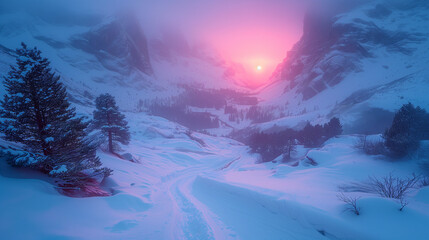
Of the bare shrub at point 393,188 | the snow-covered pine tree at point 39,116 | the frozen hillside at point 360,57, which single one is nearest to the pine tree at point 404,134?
the bare shrub at point 393,188

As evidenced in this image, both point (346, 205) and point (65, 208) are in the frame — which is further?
point (346, 205)

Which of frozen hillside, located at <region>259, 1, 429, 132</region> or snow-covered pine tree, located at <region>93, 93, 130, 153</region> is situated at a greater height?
frozen hillside, located at <region>259, 1, 429, 132</region>

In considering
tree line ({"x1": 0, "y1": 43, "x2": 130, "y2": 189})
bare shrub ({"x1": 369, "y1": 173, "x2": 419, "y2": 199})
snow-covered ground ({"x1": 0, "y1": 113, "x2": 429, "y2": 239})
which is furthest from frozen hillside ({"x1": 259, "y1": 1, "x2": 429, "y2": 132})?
tree line ({"x1": 0, "y1": 43, "x2": 130, "y2": 189})

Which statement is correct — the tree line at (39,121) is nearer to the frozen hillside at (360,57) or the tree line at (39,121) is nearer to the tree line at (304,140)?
the tree line at (304,140)

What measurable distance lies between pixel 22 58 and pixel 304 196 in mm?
17814

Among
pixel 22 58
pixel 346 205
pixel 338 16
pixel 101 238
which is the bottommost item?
pixel 101 238

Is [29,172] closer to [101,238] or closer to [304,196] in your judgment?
[101,238]

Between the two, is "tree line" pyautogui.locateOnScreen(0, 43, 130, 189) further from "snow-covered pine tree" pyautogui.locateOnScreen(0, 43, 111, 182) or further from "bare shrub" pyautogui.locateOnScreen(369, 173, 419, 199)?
"bare shrub" pyautogui.locateOnScreen(369, 173, 419, 199)

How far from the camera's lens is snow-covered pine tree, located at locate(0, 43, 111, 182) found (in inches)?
352

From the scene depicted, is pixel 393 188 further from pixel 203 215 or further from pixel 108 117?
pixel 108 117

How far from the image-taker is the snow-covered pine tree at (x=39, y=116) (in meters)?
8.95

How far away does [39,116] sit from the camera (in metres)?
9.65

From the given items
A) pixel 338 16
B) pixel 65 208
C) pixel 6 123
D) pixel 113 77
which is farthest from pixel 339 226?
pixel 338 16

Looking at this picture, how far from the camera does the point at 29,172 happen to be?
885 cm
